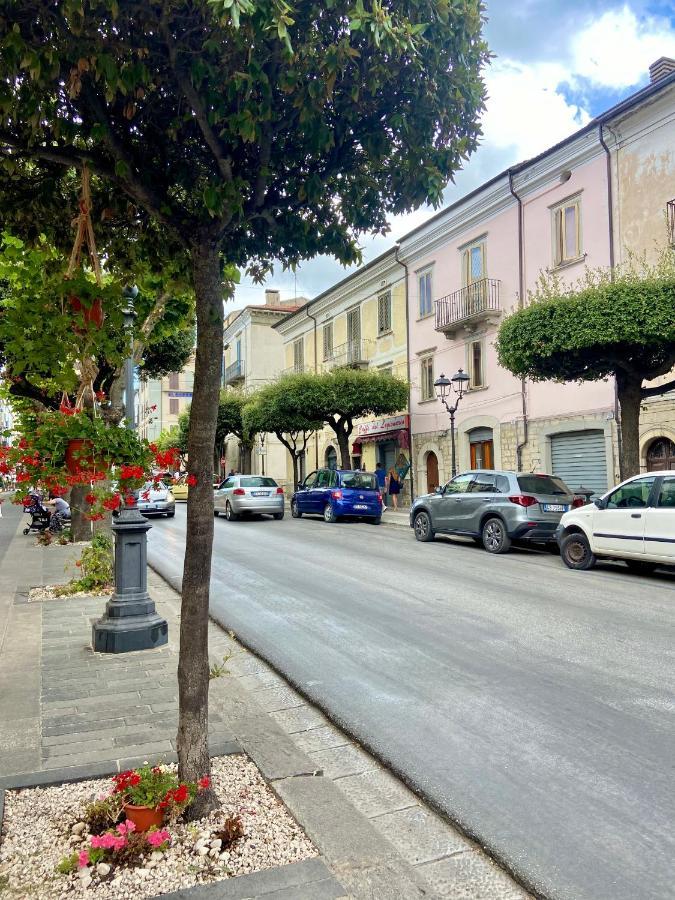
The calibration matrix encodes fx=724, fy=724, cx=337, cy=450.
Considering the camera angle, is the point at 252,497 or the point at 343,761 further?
the point at 252,497

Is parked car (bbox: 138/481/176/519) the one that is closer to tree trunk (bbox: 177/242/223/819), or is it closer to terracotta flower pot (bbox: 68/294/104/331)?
terracotta flower pot (bbox: 68/294/104/331)

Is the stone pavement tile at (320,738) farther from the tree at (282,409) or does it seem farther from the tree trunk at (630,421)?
the tree at (282,409)

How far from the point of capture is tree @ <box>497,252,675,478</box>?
1218 centimetres

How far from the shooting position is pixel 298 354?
40125mm

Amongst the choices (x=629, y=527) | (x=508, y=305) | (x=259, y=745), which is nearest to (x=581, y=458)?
(x=508, y=305)

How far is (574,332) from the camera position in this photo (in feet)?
42.5

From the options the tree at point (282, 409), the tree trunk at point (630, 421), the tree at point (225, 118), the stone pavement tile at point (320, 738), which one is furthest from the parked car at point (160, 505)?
the tree at point (225, 118)

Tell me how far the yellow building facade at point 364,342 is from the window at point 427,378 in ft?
3.76

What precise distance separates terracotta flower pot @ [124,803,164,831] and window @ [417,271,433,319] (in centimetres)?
2593

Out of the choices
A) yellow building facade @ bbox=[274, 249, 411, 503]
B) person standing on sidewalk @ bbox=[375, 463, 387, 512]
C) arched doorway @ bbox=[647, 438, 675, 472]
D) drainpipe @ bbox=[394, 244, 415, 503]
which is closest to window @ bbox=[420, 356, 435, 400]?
drainpipe @ bbox=[394, 244, 415, 503]

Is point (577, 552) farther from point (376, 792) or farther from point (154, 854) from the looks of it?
point (154, 854)

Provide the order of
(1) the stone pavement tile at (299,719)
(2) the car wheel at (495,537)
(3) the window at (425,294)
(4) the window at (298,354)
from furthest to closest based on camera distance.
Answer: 1. (4) the window at (298,354)
2. (3) the window at (425,294)
3. (2) the car wheel at (495,537)
4. (1) the stone pavement tile at (299,719)

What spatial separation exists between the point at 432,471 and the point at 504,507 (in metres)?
14.1

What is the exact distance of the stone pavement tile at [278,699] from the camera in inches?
194
